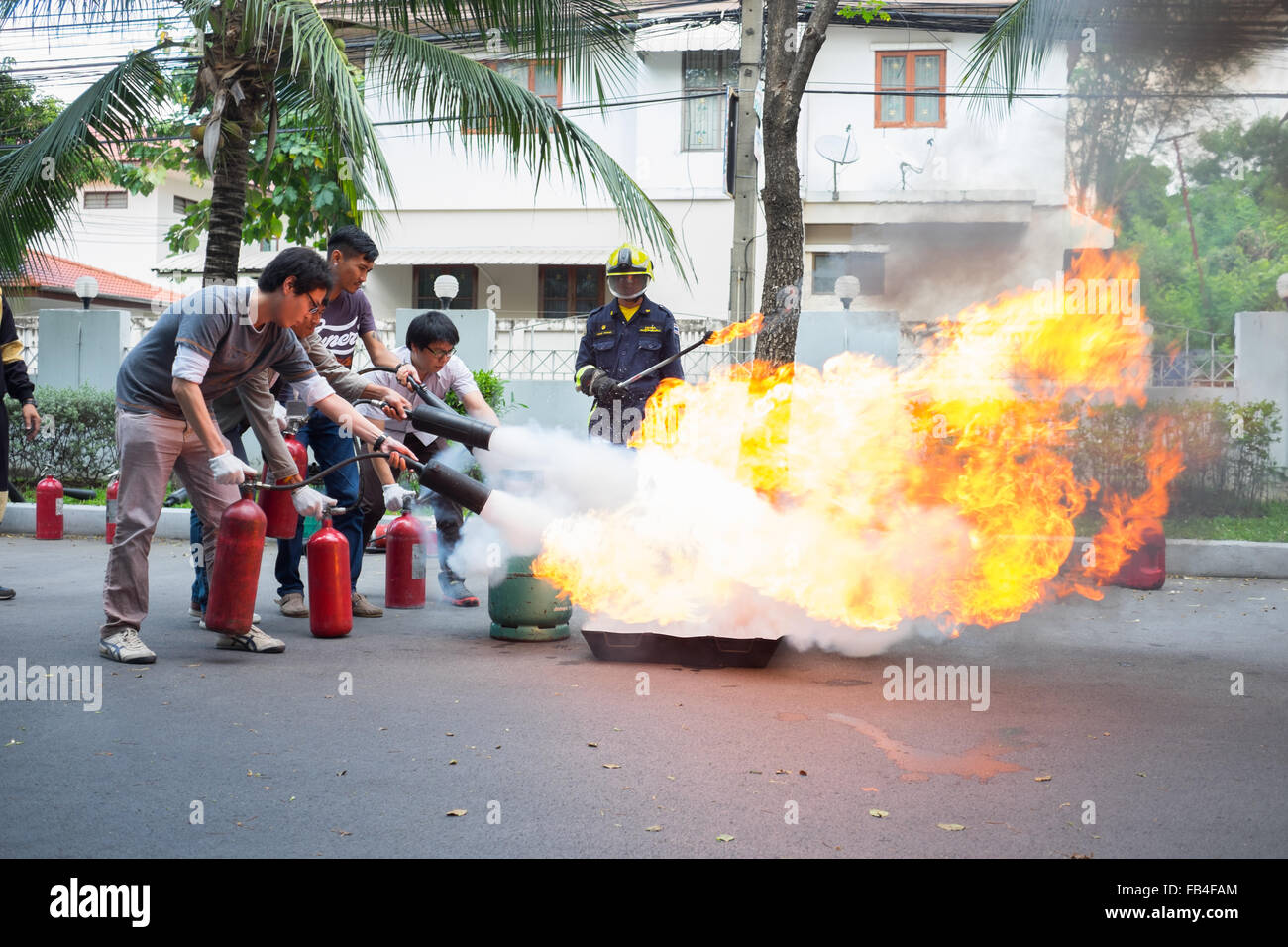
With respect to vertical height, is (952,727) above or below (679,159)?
below

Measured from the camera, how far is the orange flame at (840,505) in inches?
222

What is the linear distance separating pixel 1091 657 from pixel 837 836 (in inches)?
134

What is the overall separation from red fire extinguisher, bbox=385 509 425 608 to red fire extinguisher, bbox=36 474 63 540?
207 inches

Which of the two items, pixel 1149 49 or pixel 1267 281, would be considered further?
pixel 1267 281

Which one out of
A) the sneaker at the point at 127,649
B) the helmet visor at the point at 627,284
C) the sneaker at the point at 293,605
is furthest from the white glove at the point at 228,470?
the helmet visor at the point at 627,284

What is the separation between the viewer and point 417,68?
9.19 meters

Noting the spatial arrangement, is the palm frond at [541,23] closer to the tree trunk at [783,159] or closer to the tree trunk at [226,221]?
the tree trunk at [783,159]

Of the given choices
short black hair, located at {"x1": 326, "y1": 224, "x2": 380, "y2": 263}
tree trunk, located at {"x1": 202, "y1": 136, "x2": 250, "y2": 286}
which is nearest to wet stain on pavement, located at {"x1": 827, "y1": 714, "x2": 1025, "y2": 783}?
short black hair, located at {"x1": 326, "y1": 224, "x2": 380, "y2": 263}

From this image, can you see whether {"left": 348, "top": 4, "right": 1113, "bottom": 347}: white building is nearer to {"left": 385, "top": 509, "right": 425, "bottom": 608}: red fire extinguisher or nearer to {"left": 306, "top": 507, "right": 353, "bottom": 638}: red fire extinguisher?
{"left": 385, "top": 509, "right": 425, "bottom": 608}: red fire extinguisher

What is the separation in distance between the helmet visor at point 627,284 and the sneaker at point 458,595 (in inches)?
93.1

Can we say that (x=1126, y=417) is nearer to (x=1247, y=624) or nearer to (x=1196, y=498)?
(x=1196, y=498)

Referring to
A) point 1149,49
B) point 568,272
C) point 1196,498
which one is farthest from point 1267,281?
point 568,272

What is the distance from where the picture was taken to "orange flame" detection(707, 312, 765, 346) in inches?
291
